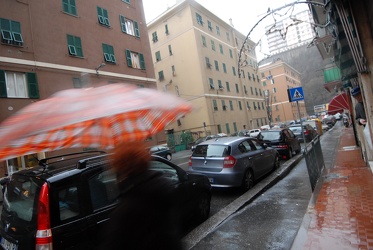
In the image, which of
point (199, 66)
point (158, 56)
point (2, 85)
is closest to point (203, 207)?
point (2, 85)

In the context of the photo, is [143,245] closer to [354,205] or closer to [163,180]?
[163,180]

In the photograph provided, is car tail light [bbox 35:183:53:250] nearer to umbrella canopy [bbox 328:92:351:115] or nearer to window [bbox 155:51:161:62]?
umbrella canopy [bbox 328:92:351:115]

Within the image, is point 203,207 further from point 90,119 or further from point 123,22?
point 123,22

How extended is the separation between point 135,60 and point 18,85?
37.1 ft

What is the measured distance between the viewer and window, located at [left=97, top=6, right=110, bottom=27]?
72.6ft

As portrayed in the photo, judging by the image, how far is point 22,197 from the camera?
2945 millimetres

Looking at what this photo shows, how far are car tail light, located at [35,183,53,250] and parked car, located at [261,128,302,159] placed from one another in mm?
10506

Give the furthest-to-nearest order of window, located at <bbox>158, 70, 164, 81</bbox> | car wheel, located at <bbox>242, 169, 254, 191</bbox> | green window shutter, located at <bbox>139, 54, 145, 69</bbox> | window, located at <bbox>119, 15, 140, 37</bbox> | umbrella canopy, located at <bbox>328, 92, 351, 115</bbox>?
window, located at <bbox>158, 70, 164, 81</bbox> → green window shutter, located at <bbox>139, 54, 145, 69</bbox> → window, located at <bbox>119, 15, 140, 37</bbox> → umbrella canopy, located at <bbox>328, 92, 351, 115</bbox> → car wheel, located at <bbox>242, 169, 254, 191</bbox>

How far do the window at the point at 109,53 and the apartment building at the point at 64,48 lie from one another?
54 mm

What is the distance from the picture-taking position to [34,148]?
2105 mm

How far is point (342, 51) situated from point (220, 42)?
37264 mm

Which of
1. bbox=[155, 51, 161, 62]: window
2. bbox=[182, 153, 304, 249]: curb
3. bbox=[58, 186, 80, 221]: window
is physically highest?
bbox=[155, 51, 161, 62]: window

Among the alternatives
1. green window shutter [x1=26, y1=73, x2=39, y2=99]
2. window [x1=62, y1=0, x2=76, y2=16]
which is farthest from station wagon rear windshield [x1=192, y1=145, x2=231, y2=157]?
window [x1=62, y1=0, x2=76, y2=16]

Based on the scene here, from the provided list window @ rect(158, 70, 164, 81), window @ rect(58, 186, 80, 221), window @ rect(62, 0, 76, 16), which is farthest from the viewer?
window @ rect(158, 70, 164, 81)
